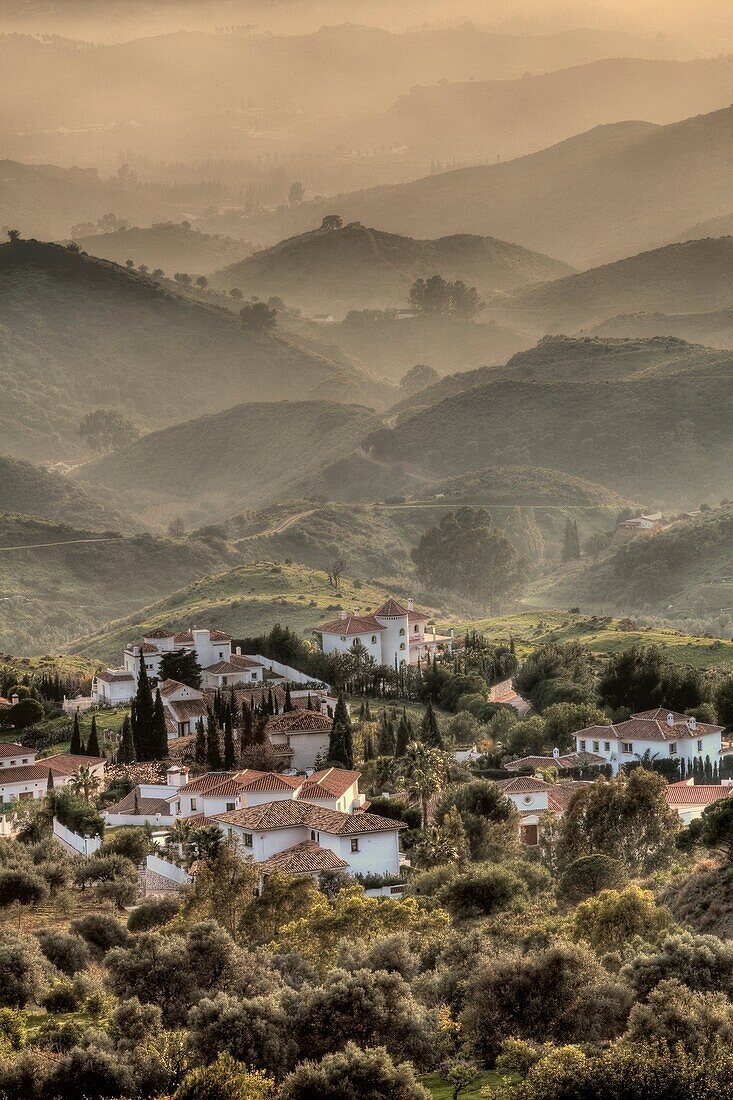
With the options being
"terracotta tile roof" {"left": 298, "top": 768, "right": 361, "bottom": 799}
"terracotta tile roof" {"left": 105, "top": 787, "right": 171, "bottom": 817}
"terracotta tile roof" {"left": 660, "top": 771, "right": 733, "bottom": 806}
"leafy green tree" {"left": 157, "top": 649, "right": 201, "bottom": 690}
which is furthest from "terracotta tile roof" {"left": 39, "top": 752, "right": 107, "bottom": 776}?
"terracotta tile roof" {"left": 660, "top": 771, "right": 733, "bottom": 806}

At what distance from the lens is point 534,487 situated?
7210 inches

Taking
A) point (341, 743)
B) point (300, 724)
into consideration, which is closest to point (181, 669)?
point (300, 724)

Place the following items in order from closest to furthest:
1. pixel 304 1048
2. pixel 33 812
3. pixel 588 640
A: pixel 304 1048, pixel 33 812, pixel 588 640

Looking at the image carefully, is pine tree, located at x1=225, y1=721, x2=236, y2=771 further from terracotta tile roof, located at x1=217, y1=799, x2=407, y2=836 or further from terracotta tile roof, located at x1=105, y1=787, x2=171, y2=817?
terracotta tile roof, located at x1=217, y1=799, x2=407, y2=836

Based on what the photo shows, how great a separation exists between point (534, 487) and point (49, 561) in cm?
5473

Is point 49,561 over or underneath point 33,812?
over

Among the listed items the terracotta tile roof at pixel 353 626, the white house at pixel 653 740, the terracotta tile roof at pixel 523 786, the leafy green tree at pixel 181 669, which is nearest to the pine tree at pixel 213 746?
the terracotta tile roof at pixel 523 786

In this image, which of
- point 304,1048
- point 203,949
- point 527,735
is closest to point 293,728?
point 527,735

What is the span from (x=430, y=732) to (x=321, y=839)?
16152 millimetres

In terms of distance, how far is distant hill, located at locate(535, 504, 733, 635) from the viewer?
134 m

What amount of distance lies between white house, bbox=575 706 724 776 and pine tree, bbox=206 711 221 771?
48.5 feet

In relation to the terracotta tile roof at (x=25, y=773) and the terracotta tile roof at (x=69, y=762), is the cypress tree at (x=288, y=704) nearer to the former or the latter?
the terracotta tile roof at (x=69, y=762)

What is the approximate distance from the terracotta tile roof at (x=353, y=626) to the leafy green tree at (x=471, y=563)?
6717 centimetres

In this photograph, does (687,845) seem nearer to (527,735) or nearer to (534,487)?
Answer: (527,735)
